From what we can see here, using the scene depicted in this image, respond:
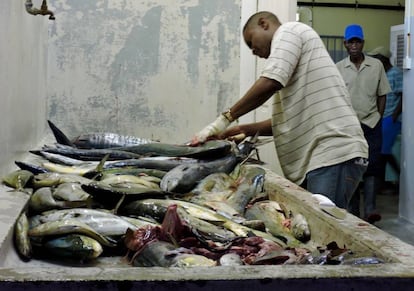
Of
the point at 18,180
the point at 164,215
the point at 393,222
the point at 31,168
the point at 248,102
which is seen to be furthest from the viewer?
the point at 393,222

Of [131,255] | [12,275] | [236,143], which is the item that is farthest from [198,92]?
[12,275]

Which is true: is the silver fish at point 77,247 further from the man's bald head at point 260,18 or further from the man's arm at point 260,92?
the man's bald head at point 260,18

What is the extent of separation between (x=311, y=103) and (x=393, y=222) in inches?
169

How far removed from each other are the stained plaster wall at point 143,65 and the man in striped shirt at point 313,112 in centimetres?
288

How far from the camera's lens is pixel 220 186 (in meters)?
4.09

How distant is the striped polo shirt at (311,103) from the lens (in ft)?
14.0

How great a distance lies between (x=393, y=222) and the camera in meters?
8.20

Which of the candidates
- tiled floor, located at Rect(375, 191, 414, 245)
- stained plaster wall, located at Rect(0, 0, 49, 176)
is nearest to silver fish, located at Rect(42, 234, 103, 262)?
stained plaster wall, located at Rect(0, 0, 49, 176)

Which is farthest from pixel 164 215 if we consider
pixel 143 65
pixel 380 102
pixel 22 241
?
pixel 380 102

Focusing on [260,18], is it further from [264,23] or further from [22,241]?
[22,241]

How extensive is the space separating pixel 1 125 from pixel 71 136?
3346mm

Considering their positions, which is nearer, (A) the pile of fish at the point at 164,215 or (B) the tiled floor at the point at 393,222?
(A) the pile of fish at the point at 164,215

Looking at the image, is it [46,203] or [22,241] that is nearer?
[22,241]

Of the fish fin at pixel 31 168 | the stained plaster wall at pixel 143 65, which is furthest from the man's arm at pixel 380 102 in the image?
the fish fin at pixel 31 168
